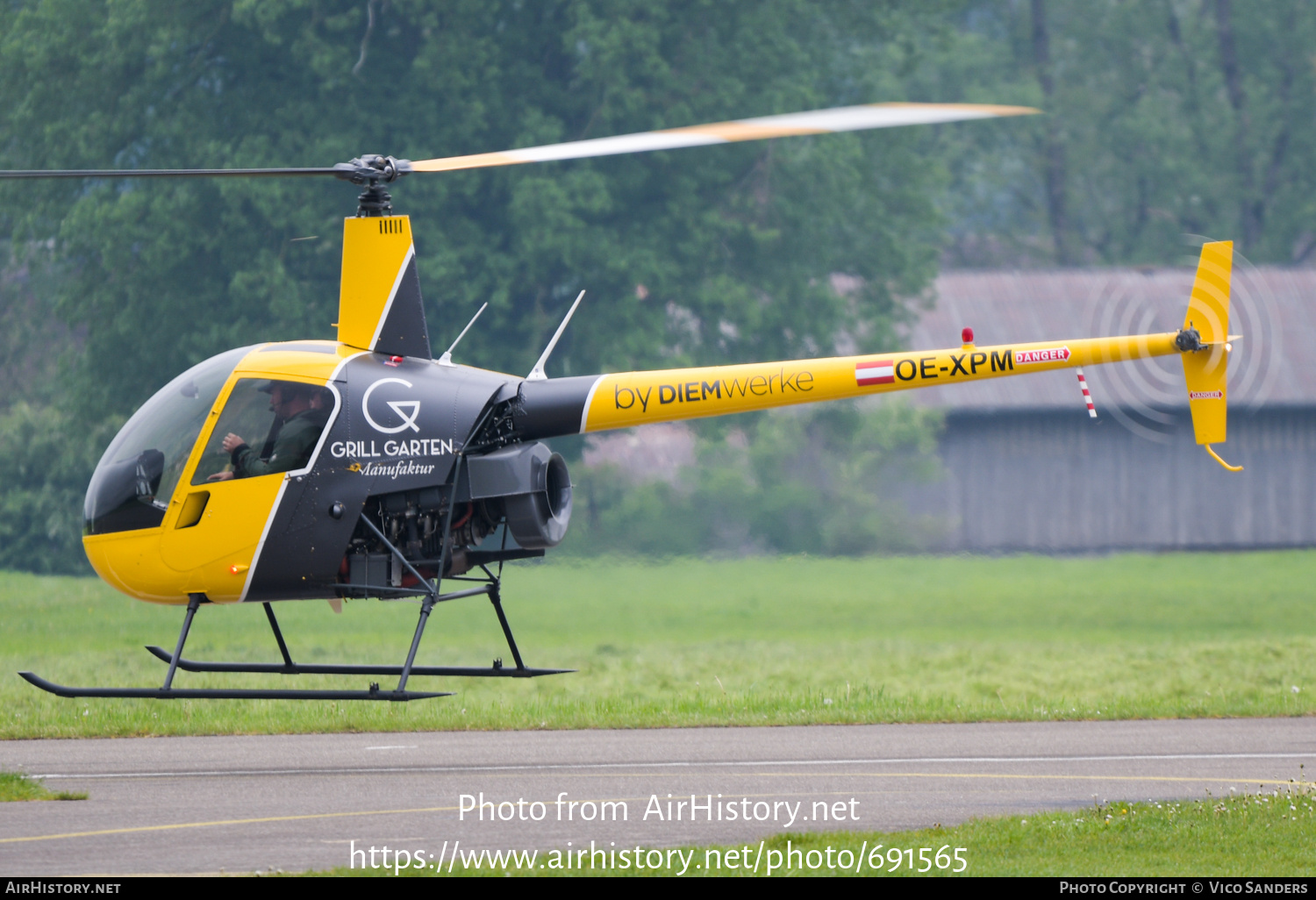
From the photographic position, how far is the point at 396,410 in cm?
1131

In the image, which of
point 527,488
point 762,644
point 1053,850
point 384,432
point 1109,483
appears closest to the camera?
point 1053,850

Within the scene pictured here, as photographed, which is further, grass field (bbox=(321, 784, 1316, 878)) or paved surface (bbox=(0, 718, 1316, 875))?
paved surface (bbox=(0, 718, 1316, 875))

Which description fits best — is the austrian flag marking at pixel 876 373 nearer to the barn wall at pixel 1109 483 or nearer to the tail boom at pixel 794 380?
the tail boom at pixel 794 380

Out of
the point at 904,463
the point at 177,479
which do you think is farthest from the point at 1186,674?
the point at 904,463

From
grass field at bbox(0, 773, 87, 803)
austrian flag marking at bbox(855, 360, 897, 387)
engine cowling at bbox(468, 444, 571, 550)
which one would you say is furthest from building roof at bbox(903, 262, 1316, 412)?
grass field at bbox(0, 773, 87, 803)

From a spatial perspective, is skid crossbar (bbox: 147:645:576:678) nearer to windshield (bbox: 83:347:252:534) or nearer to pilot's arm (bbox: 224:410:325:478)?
windshield (bbox: 83:347:252:534)

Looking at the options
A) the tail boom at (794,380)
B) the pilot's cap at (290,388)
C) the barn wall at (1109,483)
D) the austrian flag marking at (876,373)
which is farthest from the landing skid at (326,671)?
the barn wall at (1109,483)

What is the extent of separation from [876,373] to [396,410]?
3.62m

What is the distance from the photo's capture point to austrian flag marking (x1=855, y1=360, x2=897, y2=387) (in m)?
11.6

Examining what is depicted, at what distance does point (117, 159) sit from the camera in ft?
96.1

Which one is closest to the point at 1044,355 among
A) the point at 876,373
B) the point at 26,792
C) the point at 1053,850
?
the point at 876,373

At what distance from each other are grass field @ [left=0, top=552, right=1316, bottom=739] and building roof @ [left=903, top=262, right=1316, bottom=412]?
12.3ft

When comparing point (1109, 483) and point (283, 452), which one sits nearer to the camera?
point (283, 452)

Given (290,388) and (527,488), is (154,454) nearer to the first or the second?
(290,388)
